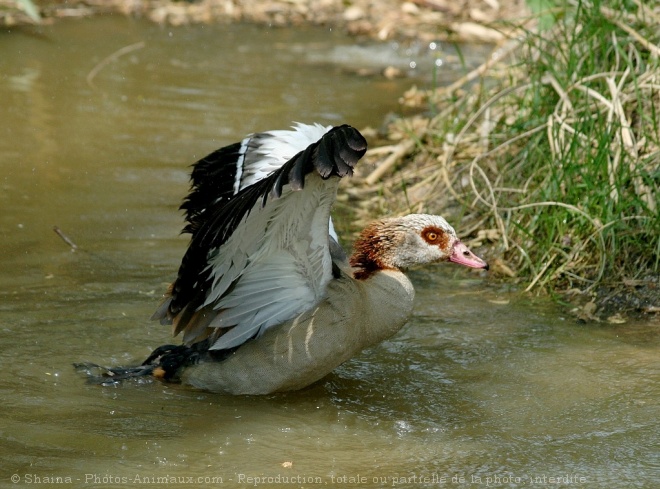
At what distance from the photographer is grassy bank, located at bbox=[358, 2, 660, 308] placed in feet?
20.0

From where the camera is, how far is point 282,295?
4.83 meters

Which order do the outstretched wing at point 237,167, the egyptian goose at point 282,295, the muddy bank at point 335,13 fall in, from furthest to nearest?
the muddy bank at point 335,13 < the outstretched wing at point 237,167 < the egyptian goose at point 282,295

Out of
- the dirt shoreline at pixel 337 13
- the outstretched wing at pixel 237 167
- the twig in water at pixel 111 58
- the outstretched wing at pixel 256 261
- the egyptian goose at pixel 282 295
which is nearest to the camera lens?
the outstretched wing at pixel 256 261

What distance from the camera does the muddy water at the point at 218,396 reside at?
4.00 meters

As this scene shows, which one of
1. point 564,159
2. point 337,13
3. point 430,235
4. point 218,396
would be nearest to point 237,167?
point 430,235

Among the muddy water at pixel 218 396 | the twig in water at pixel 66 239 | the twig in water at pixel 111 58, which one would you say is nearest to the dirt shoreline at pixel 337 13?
the twig in water at pixel 111 58

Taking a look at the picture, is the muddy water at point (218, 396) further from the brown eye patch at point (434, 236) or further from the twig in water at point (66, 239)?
the brown eye patch at point (434, 236)

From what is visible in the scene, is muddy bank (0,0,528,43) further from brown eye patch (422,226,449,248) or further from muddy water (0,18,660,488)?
brown eye patch (422,226,449,248)

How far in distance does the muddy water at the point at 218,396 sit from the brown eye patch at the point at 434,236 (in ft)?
1.94

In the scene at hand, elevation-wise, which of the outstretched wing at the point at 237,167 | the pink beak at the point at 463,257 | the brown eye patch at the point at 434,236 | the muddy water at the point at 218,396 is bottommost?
the muddy water at the point at 218,396

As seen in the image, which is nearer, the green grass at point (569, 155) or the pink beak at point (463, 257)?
the pink beak at point (463, 257)

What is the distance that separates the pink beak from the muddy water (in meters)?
0.47

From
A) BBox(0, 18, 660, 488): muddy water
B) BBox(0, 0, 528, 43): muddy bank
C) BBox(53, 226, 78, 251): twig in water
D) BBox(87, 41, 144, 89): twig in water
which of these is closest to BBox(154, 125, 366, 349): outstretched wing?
BBox(0, 18, 660, 488): muddy water

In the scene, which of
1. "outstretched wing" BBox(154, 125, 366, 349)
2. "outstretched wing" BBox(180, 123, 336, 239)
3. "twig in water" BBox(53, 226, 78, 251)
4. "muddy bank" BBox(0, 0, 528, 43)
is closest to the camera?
"outstretched wing" BBox(154, 125, 366, 349)
